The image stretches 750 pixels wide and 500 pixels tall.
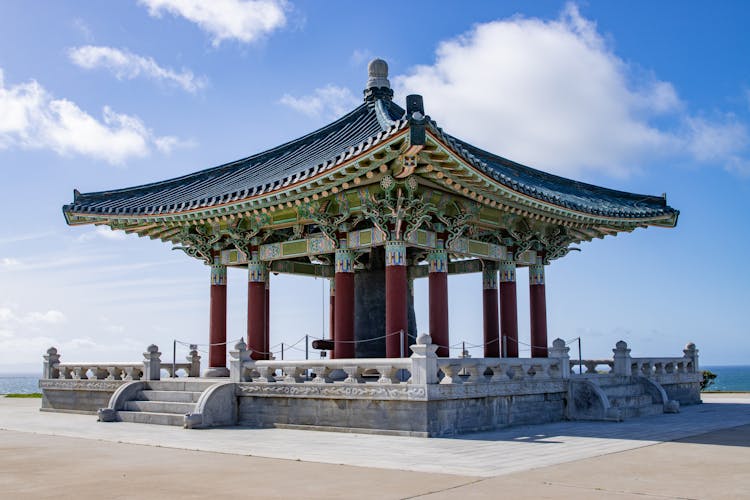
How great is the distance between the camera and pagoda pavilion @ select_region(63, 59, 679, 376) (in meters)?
16.7

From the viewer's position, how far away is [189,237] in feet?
72.2

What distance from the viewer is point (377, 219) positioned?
17.3 meters

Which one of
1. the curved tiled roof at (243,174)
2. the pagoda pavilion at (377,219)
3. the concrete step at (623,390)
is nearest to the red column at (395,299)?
the pagoda pavilion at (377,219)

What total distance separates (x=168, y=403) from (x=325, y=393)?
4.47 meters

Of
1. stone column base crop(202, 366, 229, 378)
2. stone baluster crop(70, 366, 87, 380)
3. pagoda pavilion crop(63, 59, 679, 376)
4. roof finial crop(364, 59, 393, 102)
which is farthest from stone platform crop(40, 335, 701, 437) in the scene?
roof finial crop(364, 59, 393, 102)

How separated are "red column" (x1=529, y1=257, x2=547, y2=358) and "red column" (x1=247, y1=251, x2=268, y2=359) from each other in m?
7.63

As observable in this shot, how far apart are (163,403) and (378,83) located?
35.3 ft

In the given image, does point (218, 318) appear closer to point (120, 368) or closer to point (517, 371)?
point (120, 368)

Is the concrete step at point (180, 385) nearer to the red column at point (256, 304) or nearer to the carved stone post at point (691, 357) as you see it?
the red column at point (256, 304)

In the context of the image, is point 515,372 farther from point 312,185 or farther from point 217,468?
point 217,468

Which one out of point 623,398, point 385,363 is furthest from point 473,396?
point 623,398

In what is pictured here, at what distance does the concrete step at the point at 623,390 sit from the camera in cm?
1925

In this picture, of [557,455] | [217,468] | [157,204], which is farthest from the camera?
[157,204]

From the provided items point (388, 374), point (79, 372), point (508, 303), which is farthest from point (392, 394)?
point (79, 372)
